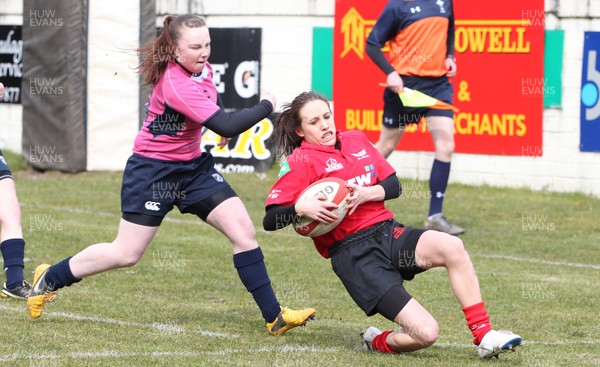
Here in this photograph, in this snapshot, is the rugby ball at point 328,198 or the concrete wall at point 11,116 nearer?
the rugby ball at point 328,198

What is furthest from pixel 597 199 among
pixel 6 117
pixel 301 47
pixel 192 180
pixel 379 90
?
pixel 6 117

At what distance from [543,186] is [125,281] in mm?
6334

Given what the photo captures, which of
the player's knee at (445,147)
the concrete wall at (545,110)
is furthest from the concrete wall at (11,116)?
the player's knee at (445,147)

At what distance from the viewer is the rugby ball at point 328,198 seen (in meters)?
6.12

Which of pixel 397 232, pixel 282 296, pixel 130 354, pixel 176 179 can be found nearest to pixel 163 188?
pixel 176 179

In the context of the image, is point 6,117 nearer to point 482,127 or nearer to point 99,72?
point 99,72

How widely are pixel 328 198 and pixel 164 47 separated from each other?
138cm

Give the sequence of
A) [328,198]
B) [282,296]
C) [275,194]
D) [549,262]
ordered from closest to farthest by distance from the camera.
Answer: [328,198], [275,194], [282,296], [549,262]

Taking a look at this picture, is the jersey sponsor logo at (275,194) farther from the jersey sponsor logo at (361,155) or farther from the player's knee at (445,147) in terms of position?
the player's knee at (445,147)

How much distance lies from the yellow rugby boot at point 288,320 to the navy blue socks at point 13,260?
1.84 m

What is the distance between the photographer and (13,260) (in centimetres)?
766

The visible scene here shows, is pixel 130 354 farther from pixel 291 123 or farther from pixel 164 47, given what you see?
pixel 164 47

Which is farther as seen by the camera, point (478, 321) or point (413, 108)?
point (413, 108)

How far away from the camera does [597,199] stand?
1290cm
